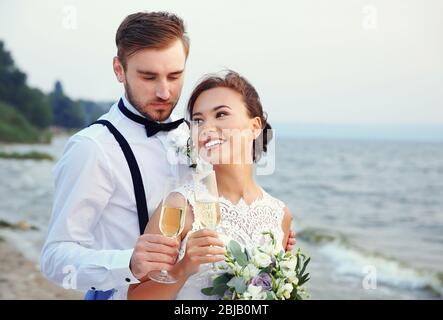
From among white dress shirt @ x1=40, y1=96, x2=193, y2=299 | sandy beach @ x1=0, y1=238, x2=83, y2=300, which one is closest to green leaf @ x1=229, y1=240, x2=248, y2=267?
white dress shirt @ x1=40, y1=96, x2=193, y2=299

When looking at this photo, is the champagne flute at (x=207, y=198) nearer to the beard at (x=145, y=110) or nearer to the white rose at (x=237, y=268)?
the white rose at (x=237, y=268)

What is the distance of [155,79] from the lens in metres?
3.01

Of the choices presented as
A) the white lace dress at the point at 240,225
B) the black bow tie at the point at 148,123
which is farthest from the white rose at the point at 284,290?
the black bow tie at the point at 148,123

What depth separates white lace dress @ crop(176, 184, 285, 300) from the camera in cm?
280

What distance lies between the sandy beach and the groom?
632 centimetres

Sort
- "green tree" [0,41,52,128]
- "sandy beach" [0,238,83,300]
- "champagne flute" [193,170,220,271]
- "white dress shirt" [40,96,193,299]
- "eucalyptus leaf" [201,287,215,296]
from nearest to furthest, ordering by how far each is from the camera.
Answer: "champagne flute" [193,170,220,271], "eucalyptus leaf" [201,287,215,296], "white dress shirt" [40,96,193,299], "sandy beach" [0,238,83,300], "green tree" [0,41,52,128]

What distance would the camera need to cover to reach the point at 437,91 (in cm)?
2080

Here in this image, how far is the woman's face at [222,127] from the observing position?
2.82m

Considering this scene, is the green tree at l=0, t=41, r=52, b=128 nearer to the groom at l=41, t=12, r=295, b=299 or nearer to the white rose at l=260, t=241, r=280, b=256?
the groom at l=41, t=12, r=295, b=299

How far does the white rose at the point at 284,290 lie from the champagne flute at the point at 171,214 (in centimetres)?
47

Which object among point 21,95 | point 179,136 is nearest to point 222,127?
point 179,136

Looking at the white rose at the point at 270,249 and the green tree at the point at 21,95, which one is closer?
the white rose at the point at 270,249
